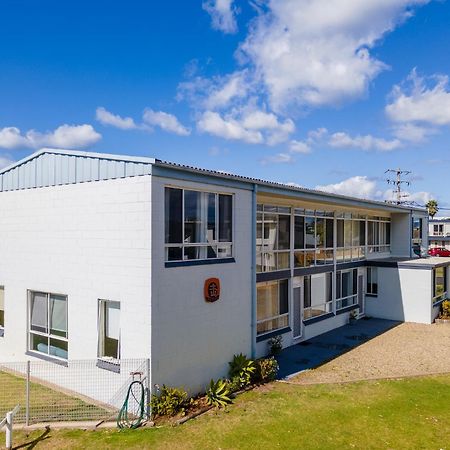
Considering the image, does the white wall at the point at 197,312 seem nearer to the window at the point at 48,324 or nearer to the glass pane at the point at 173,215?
the glass pane at the point at 173,215

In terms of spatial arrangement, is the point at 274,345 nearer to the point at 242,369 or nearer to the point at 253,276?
the point at 242,369

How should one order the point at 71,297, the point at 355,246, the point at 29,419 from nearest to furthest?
the point at 29,419 < the point at 71,297 < the point at 355,246

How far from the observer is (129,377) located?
1024cm

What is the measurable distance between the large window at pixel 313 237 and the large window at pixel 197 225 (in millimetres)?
5961

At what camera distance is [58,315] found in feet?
40.6

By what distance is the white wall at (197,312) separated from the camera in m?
10.2

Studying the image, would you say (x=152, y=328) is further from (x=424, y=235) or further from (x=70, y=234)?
(x=424, y=235)

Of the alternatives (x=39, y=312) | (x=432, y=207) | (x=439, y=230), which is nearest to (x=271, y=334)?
(x=39, y=312)

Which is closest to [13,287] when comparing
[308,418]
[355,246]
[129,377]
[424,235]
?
[129,377]

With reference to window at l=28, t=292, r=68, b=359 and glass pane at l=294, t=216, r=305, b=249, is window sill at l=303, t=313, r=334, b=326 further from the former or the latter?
window at l=28, t=292, r=68, b=359

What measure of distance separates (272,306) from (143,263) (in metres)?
7.63

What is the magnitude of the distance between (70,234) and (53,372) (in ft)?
14.4

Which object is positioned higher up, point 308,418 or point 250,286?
point 250,286

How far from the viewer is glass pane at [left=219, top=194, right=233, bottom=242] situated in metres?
12.5
